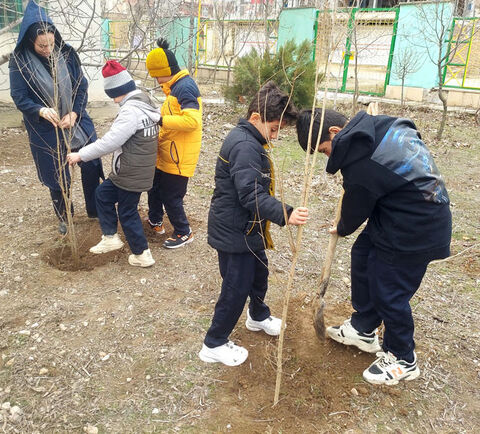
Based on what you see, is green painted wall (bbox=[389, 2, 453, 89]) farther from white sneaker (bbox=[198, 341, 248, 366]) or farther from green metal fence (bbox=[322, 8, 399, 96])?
white sneaker (bbox=[198, 341, 248, 366])

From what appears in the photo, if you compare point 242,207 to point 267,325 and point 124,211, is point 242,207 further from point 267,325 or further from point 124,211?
point 124,211

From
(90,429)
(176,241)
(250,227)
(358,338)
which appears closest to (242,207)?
(250,227)

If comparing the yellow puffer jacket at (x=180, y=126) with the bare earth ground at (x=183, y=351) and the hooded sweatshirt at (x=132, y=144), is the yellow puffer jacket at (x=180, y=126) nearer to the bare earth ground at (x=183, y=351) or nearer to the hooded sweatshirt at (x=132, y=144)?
the hooded sweatshirt at (x=132, y=144)

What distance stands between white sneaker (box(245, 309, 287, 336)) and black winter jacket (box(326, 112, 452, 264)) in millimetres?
885

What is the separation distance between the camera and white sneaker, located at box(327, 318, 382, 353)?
2.48 m

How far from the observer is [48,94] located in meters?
3.31

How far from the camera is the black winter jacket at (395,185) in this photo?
1.87 m

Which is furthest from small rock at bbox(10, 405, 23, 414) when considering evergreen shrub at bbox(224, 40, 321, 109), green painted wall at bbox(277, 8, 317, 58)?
green painted wall at bbox(277, 8, 317, 58)

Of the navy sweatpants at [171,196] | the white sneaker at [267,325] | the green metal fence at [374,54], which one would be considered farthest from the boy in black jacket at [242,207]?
the green metal fence at [374,54]

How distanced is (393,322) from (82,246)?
2.59 metres

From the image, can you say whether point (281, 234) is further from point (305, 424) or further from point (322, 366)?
point (305, 424)

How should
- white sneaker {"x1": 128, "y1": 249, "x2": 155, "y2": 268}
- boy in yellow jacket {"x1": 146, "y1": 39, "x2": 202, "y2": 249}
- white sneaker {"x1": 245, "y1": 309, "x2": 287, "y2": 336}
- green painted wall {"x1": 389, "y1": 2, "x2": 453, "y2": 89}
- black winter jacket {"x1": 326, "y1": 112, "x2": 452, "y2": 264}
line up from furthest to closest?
green painted wall {"x1": 389, "y1": 2, "x2": 453, "y2": 89}
white sneaker {"x1": 128, "y1": 249, "x2": 155, "y2": 268}
boy in yellow jacket {"x1": 146, "y1": 39, "x2": 202, "y2": 249}
white sneaker {"x1": 245, "y1": 309, "x2": 287, "y2": 336}
black winter jacket {"x1": 326, "y1": 112, "x2": 452, "y2": 264}

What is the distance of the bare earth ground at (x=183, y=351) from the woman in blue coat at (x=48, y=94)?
2.13 feet

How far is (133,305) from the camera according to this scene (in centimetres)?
286
